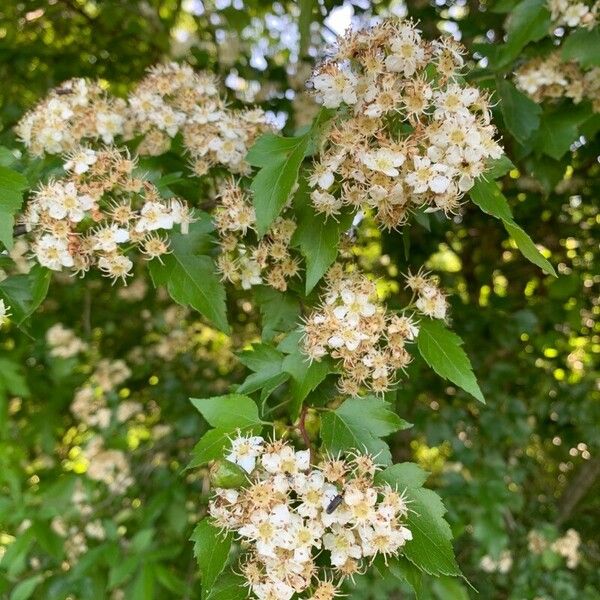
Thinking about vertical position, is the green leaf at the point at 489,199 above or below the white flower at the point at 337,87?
below

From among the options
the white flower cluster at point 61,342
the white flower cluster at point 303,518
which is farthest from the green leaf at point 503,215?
the white flower cluster at point 61,342

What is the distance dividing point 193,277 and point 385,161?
0.35 m

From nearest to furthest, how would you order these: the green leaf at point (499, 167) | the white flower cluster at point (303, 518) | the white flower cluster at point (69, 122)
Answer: the white flower cluster at point (303, 518)
the green leaf at point (499, 167)
the white flower cluster at point (69, 122)

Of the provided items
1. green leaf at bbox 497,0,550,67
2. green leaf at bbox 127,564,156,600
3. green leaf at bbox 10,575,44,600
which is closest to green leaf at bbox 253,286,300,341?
green leaf at bbox 497,0,550,67

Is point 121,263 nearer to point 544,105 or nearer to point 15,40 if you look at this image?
point 544,105

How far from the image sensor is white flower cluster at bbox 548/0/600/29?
1.33 meters

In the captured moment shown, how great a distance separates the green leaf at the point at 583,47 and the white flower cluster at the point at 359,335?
24.9 inches

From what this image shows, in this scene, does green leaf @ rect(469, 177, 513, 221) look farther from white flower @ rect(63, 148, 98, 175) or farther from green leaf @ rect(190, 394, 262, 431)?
white flower @ rect(63, 148, 98, 175)

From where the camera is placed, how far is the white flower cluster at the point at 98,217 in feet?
3.47

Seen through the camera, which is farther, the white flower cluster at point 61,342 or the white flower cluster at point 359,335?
the white flower cluster at point 61,342

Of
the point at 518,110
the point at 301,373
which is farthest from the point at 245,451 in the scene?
the point at 518,110

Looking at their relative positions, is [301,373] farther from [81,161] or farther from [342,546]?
[81,161]

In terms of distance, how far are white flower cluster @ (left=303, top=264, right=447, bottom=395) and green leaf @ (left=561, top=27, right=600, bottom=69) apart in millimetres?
632

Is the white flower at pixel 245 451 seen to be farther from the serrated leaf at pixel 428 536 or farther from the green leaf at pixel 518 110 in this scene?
the green leaf at pixel 518 110
